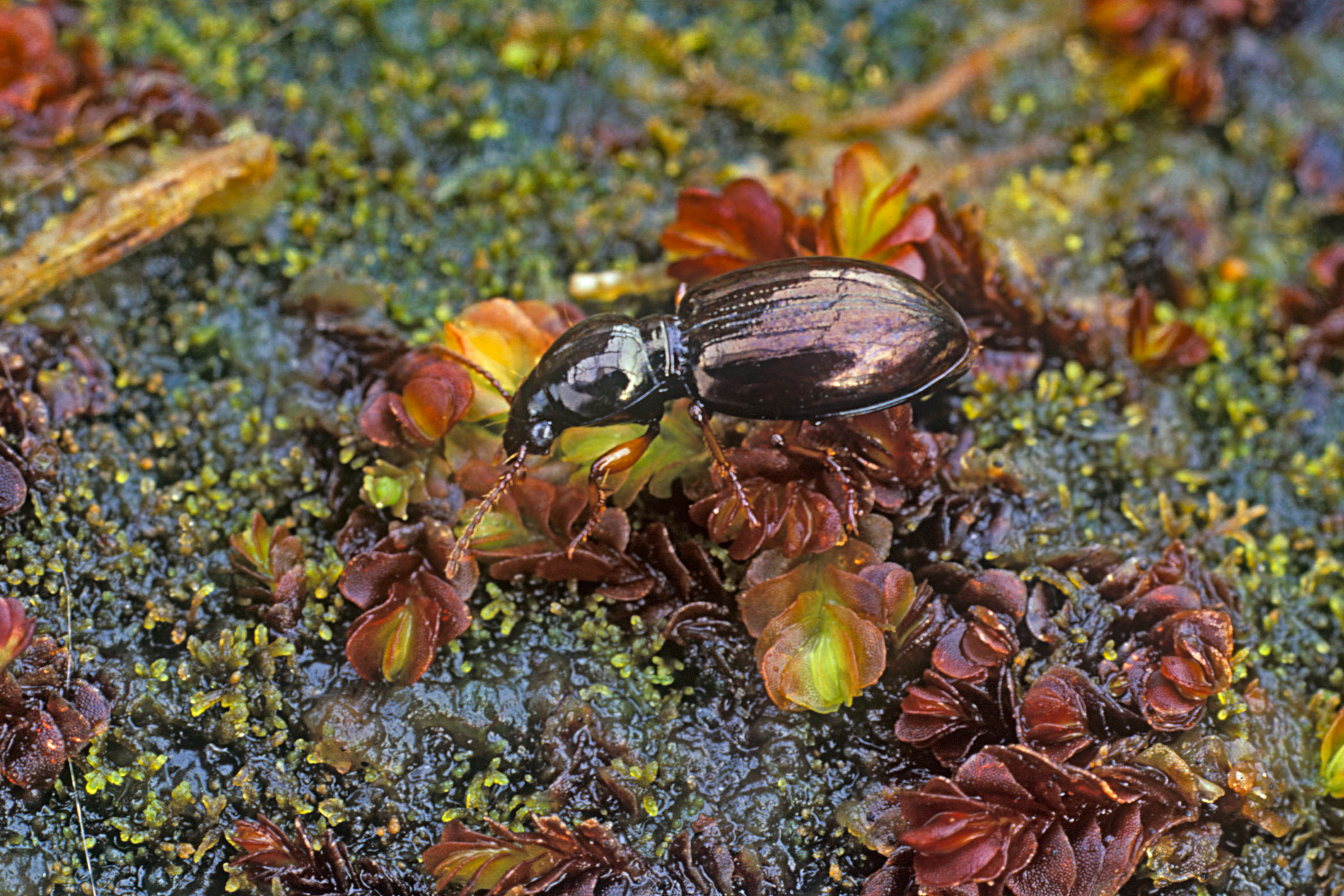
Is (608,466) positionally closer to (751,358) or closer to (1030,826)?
(751,358)

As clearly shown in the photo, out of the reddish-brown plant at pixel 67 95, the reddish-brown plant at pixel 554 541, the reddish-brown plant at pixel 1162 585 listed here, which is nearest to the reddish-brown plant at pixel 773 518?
the reddish-brown plant at pixel 554 541

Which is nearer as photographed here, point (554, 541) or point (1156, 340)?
point (554, 541)

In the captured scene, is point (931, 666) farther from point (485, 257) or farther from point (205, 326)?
point (205, 326)

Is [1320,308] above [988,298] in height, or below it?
below

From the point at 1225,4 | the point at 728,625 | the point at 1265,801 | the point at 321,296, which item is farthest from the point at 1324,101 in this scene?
the point at 321,296

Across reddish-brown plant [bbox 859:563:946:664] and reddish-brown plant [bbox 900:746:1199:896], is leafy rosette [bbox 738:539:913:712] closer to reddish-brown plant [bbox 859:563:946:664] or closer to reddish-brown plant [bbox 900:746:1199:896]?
reddish-brown plant [bbox 859:563:946:664]

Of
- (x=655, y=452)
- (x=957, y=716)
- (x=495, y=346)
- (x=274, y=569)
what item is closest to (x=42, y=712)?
(x=274, y=569)
